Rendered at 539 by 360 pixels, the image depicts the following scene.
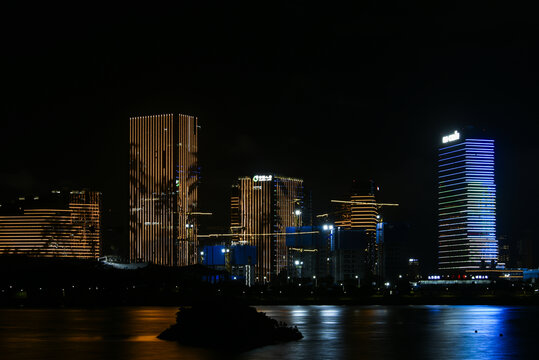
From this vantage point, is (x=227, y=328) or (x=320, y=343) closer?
(x=227, y=328)

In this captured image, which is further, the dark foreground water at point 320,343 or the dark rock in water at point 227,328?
the dark rock in water at point 227,328

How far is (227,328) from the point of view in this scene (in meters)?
51.1

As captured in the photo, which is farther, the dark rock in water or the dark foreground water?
the dark rock in water

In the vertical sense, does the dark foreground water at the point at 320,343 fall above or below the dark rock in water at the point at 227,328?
below

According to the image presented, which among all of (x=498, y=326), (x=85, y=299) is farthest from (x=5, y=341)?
(x=85, y=299)

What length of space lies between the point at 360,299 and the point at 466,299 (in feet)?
70.7

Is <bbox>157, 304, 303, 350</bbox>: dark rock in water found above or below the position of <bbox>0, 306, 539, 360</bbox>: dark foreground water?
above

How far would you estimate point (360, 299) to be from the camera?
167375 millimetres

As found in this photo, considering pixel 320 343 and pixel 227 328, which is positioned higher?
pixel 227 328

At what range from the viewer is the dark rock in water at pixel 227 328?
166 ft

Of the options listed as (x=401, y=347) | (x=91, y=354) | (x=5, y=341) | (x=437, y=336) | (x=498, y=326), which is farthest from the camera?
(x=498, y=326)

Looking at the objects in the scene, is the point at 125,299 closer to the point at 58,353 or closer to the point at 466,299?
the point at 466,299

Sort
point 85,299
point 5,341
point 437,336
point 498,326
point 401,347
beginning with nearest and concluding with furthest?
point 401,347, point 5,341, point 437,336, point 498,326, point 85,299

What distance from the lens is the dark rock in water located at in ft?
166
